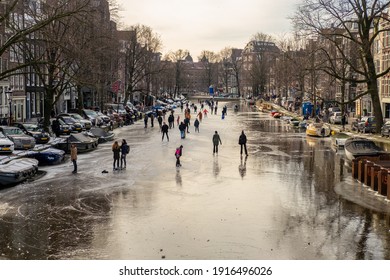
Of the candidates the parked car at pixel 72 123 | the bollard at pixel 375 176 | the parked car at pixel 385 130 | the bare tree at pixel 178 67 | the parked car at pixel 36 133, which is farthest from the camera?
the bare tree at pixel 178 67

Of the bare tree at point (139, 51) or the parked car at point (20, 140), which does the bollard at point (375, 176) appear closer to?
the parked car at point (20, 140)

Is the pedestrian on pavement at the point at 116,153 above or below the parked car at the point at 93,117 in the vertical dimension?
below

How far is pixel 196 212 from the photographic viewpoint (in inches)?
843

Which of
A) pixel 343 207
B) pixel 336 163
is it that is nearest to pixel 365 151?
pixel 336 163

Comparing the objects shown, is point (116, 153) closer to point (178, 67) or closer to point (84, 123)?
point (84, 123)

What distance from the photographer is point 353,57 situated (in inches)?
2753

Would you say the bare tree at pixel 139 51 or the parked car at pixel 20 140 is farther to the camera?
the bare tree at pixel 139 51

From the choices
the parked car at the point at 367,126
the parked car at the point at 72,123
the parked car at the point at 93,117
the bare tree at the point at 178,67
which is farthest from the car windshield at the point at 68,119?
the bare tree at the point at 178,67

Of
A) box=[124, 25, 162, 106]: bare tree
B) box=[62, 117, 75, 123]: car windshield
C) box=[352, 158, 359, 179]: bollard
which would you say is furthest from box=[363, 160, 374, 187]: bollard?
box=[124, 25, 162, 106]: bare tree

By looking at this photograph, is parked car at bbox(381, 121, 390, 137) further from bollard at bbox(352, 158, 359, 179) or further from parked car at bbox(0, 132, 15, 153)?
parked car at bbox(0, 132, 15, 153)

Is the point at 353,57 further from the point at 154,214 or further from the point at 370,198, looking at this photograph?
the point at 154,214

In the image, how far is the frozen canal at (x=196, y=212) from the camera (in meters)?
16.6

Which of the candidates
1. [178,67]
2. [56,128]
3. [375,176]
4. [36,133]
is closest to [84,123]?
[56,128]
